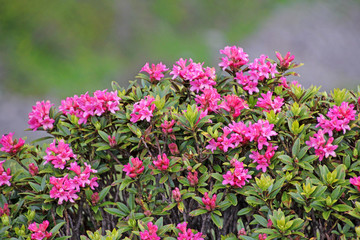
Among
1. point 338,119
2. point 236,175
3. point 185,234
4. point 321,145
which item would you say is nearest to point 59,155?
point 185,234

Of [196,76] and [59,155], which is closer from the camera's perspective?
[59,155]

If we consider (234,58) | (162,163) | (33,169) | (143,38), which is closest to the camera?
(162,163)

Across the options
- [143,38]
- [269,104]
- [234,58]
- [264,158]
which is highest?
[143,38]

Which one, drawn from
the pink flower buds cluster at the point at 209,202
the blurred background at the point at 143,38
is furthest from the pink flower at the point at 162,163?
the blurred background at the point at 143,38

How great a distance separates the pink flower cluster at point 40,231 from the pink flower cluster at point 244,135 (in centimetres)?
89

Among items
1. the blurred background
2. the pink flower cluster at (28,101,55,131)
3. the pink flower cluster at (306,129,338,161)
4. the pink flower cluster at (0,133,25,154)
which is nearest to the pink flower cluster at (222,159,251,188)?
the pink flower cluster at (306,129,338,161)

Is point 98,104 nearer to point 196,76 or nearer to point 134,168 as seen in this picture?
point 134,168

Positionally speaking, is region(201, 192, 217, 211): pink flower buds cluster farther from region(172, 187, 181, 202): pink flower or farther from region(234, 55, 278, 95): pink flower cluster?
region(234, 55, 278, 95): pink flower cluster

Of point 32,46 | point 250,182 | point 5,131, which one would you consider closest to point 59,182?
point 250,182

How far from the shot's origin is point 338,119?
239 cm

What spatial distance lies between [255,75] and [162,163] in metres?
0.76

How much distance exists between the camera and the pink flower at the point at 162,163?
231 cm

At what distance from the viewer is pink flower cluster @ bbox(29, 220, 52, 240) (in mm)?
2350

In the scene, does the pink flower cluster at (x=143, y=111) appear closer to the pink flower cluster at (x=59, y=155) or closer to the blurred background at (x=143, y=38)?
the pink flower cluster at (x=59, y=155)
